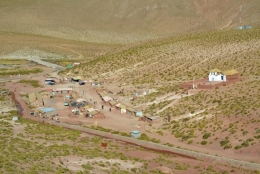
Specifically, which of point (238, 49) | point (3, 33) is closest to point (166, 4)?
point (3, 33)

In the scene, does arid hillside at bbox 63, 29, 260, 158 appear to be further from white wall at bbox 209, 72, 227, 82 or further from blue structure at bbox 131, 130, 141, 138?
blue structure at bbox 131, 130, 141, 138

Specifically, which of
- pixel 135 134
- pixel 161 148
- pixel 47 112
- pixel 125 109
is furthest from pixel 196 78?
pixel 161 148

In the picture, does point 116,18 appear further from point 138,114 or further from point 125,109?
point 138,114

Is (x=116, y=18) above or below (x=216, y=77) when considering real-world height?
above

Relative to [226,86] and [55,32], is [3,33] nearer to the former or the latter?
[55,32]

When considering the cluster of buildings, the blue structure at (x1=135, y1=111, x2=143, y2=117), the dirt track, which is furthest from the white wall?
the dirt track

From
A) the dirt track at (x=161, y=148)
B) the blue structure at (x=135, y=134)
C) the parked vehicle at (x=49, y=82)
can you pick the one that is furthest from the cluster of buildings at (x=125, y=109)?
the parked vehicle at (x=49, y=82)

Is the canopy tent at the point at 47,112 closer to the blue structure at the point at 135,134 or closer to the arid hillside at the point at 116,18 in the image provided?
the blue structure at the point at 135,134

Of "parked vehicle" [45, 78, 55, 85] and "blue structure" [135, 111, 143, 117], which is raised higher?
"parked vehicle" [45, 78, 55, 85]

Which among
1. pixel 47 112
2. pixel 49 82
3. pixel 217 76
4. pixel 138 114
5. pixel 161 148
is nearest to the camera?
pixel 161 148
